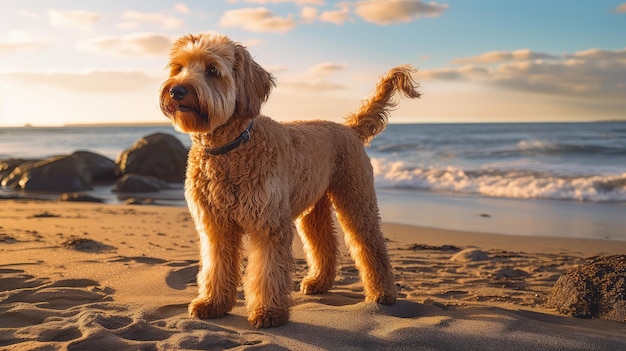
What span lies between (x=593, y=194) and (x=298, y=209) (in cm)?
1075

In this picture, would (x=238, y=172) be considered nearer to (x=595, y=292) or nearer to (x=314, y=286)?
(x=314, y=286)

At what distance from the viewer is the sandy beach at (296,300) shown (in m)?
3.97

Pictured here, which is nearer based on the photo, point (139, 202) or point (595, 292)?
point (595, 292)

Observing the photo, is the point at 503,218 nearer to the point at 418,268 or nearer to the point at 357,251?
the point at 418,268

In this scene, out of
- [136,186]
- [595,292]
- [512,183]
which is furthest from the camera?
[512,183]

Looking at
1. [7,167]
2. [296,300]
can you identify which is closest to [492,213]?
[296,300]

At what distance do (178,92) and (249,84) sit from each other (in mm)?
591

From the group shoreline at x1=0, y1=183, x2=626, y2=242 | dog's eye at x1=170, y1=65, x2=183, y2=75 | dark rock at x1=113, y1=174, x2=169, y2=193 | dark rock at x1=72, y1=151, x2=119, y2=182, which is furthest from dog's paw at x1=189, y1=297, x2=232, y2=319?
dark rock at x1=72, y1=151, x2=119, y2=182

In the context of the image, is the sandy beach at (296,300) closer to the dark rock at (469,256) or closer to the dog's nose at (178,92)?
the dark rock at (469,256)

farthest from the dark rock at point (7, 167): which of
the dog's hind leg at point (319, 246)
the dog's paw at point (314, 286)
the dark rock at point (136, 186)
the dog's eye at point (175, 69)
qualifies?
the dog's eye at point (175, 69)

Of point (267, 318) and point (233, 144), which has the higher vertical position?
point (233, 144)

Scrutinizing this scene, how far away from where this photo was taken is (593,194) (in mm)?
13078

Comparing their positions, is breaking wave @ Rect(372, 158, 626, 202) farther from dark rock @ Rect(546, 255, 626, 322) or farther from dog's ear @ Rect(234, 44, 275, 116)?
dog's ear @ Rect(234, 44, 275, 116)

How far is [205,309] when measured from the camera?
4484 millimetres
